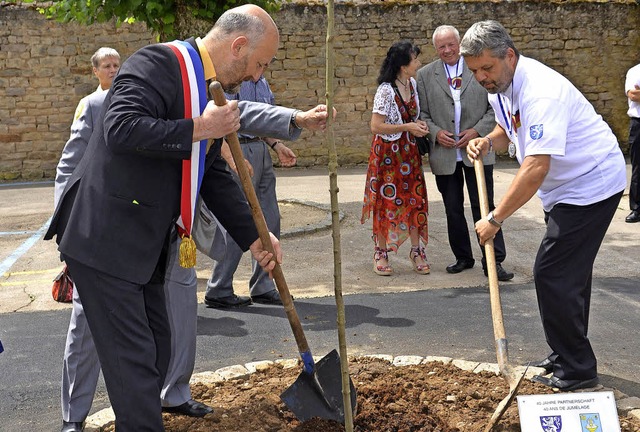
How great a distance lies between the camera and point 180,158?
3281 millimetres

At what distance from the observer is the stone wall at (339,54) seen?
1536 cm

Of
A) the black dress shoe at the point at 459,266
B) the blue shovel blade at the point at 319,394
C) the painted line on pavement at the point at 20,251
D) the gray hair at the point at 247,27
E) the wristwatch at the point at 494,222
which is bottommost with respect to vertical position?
the painted line on pavement at the point at 20,251

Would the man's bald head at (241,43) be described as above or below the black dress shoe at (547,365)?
above

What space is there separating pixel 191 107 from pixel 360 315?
10.9 ft

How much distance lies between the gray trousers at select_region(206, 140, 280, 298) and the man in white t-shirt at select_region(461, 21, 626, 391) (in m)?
2.43

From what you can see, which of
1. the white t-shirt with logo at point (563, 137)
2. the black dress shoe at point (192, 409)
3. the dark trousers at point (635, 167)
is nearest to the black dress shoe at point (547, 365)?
the white t-shirt with logo at point (563, 137)

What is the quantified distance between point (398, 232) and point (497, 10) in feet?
31.9

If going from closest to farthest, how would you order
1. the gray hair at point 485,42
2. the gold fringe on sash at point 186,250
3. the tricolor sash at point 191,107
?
the tricolor sash at point 191,107
the gold fringe on sash at point 186,250
the gray hair at point 485,42

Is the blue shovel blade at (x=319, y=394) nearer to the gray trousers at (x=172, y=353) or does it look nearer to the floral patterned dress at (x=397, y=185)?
the gray trousers at (x=172, y=353)

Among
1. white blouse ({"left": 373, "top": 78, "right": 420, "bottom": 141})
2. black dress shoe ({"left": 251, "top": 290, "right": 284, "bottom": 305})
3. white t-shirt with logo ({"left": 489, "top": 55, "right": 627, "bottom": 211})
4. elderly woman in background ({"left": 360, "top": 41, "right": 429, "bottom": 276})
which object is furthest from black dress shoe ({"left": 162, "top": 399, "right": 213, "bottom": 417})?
white blouse ({"left": 373, "top": 78, "right": 420, "bottom": 141})

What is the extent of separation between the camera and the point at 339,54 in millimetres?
15758

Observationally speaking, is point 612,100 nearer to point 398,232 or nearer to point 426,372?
point 398,232

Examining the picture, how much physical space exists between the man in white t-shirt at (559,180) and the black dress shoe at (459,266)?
2940mm

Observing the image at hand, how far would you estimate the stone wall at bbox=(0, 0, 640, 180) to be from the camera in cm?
1536
